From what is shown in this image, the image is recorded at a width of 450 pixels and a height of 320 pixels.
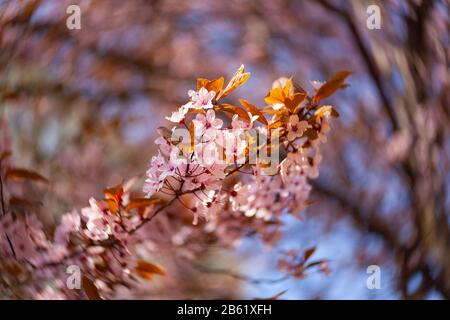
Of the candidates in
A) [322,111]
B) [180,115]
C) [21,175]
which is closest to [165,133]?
[180,115]

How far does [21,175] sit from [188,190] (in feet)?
1.73

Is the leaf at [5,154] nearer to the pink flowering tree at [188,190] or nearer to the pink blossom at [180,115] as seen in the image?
the pink flowering tree at [188,190]

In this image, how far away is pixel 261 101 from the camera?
171 centimetres

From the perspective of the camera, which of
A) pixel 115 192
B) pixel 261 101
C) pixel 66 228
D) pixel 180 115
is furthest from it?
pixel 261 101

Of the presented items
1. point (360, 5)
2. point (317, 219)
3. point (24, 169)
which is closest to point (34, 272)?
point (24, 169)

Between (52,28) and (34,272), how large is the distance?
0.68 m

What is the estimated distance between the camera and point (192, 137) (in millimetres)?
648

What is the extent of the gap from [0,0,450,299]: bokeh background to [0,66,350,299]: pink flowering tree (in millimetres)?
155

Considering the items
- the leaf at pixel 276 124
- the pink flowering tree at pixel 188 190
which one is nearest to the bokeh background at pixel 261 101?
the pink flowering tree at pixel 188 190

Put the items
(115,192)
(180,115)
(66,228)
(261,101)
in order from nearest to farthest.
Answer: (180,115), (115,192), (66,228), (261,101)

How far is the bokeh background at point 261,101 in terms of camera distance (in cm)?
98

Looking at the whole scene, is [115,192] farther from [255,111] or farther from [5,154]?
[5,154]

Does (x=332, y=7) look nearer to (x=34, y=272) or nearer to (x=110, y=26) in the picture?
(x=110, y=26)

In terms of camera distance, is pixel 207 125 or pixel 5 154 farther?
pixel 5 154
